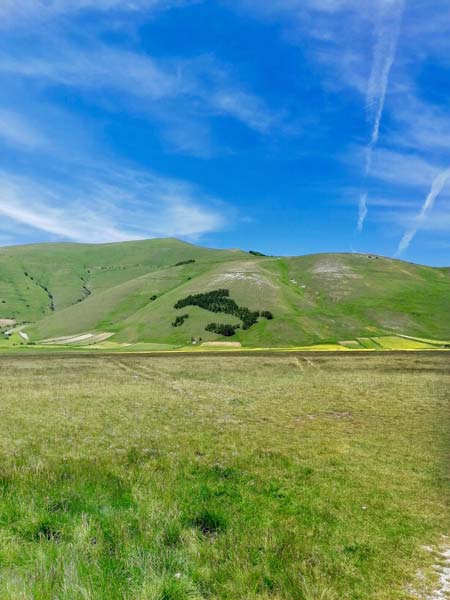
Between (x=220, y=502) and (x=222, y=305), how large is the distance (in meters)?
154

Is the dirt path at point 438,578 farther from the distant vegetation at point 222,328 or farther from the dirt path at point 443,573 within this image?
the distant vegetation at point 222,328

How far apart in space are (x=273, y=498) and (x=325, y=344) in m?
115

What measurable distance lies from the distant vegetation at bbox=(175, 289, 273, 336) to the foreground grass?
119723mm

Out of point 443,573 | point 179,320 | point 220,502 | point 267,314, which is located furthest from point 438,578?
point 179,320

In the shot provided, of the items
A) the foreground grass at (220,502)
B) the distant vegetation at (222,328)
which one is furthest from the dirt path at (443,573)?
the distant vegetation at (222,328)

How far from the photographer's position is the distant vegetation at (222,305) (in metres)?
148

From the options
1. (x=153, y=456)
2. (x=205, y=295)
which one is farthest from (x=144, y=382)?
(x=205, y=295)

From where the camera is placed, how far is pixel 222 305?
6467 inches

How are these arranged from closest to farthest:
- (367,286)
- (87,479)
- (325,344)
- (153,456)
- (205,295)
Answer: (87,479) → (153,456) → (325,344) → (205,295) → (367,286)

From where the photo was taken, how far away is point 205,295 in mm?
174625

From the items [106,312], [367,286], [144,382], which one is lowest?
[144,382]

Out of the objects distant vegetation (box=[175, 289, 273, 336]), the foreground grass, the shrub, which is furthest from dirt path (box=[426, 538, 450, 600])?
the shrub

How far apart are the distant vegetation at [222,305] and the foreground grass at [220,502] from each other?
11972cm

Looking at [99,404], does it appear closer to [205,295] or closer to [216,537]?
[216,537]
